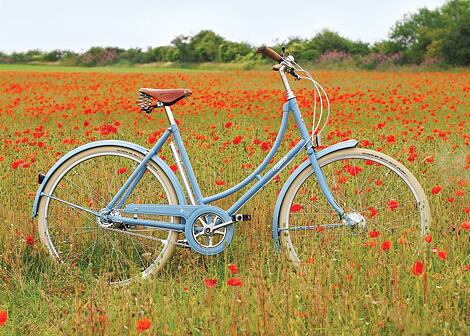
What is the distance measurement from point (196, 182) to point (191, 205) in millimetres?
138

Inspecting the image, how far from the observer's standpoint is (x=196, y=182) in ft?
12.9

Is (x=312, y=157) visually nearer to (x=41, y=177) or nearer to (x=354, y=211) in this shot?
(x=354, y=211)

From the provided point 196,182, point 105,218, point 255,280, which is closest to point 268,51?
point 196,182

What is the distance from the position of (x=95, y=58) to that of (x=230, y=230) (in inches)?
1916

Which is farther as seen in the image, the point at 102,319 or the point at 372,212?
the point at 372,212

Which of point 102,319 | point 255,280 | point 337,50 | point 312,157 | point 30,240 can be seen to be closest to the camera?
point 102,319

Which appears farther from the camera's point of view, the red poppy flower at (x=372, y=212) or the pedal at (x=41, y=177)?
the pedal at (x=41, y=177)

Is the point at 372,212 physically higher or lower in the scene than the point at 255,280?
higher

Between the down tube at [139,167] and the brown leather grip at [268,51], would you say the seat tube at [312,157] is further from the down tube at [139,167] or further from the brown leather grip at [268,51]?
the down tube at [139,167]

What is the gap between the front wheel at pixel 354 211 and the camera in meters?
3.85

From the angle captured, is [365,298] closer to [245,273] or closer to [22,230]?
[245,273]

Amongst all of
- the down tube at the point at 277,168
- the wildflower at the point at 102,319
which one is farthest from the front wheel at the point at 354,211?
the wildflower at the point at 102,319

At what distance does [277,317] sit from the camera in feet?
9.65

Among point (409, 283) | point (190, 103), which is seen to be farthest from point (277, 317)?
point (190, 103)
